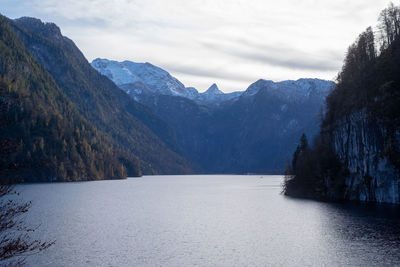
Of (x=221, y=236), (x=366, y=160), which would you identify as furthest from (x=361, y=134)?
(x=221, y=236)

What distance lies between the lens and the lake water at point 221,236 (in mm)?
44875

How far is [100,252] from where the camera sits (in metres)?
48.7

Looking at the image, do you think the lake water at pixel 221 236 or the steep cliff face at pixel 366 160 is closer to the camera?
the lake water at pixel 221 236

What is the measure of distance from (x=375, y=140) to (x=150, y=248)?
219 ft

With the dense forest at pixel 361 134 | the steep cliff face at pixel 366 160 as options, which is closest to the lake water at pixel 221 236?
the steep cliff face at pixel 366 160

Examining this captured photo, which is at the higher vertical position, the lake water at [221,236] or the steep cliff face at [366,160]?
the steep cliff face at [366,160]

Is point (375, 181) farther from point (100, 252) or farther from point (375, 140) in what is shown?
point (100, 252)

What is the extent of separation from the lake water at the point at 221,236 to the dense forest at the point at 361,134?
10.9 m

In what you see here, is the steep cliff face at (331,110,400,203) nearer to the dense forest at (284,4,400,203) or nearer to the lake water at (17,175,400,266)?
the dense forest at (284,4,400,203)

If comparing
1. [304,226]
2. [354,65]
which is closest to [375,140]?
[354,65]

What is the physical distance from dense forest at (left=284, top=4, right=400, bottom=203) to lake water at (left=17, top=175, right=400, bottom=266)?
10865 mm

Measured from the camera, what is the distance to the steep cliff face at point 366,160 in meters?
92.5

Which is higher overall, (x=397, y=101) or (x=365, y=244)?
(x=397, y=101)

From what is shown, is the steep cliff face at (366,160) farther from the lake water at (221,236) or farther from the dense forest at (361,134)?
the lake water at (221,236)
